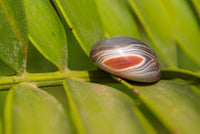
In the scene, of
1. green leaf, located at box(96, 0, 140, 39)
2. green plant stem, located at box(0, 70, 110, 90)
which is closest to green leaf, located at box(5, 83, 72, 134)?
green plant stem, located at box(0, 70, 110, 90)

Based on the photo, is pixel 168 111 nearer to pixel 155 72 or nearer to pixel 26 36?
pixel 155 72

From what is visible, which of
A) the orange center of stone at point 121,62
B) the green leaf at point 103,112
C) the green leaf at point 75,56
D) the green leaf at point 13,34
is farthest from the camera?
the green leaf at point 75,56

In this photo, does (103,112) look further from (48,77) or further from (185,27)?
(185,27)

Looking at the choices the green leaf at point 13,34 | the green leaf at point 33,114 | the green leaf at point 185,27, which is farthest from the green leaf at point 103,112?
the green leaf at point 185,27

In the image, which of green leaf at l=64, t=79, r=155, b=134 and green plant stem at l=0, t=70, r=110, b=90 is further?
green plant stem at l=0, t=70, r=110, b=90

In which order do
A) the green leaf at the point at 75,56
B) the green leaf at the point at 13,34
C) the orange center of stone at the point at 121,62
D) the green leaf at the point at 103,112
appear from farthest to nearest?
the green leaf at the point at 75,56 < the orange center of stone at the point at 121,62 < the green leaf at the point at 13,34 < the green leaf at the point at 103,112

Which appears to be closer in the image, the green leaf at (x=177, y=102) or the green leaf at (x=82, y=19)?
the green leaf at (x=177, y=102)

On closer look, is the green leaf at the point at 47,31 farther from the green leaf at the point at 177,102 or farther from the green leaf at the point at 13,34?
the green leaf at the point at 177,102

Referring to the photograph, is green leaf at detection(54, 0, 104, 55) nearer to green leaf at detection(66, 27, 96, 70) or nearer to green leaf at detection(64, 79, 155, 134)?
green leaf at detection(66, 27, 96, 70)
